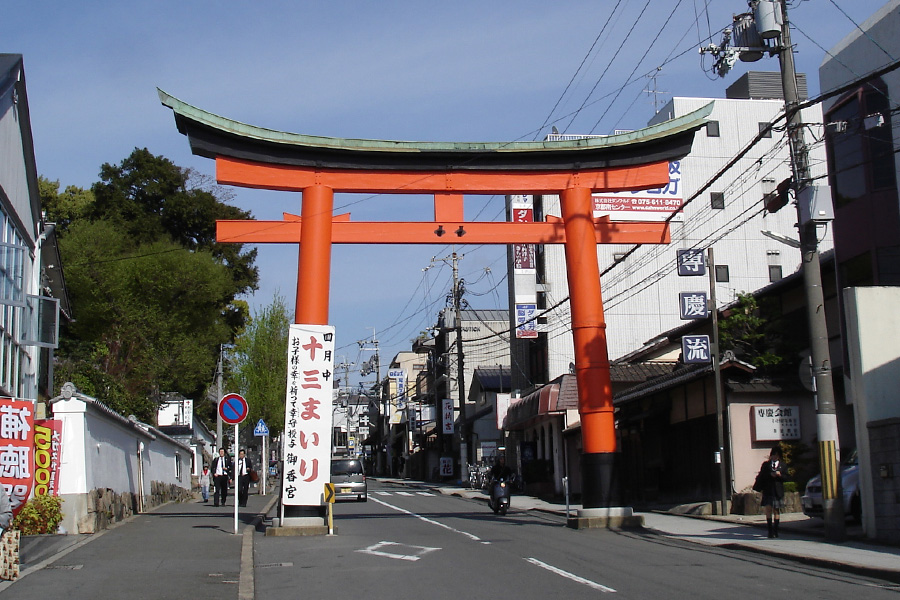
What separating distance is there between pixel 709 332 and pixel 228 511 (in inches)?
660

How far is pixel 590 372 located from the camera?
18797 millimetres

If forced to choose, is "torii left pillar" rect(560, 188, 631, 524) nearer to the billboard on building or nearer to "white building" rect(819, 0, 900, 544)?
"white building" rect(819, 0, 900, 544)

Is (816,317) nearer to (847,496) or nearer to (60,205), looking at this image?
(847,496)

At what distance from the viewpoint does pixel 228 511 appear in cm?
2620

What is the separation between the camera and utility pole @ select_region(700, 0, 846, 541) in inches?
576

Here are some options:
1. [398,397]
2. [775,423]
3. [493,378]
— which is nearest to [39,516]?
[775,423]

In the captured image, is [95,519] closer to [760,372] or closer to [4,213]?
[4,213]

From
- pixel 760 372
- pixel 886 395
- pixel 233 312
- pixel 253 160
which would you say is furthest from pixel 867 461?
pixel 233 312

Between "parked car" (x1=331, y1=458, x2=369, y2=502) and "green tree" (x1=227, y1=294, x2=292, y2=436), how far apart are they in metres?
12.4

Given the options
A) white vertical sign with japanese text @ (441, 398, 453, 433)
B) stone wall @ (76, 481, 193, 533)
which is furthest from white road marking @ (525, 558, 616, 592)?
white vertical sign with japanese text @ (441, 398, 453, 433)

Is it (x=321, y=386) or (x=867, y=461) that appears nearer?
(x=867, y=461)

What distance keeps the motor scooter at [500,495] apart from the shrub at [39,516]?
11.3 meters

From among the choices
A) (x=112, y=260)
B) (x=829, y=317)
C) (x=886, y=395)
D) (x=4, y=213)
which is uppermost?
(x=112, y=260)

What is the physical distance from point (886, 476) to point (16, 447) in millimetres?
13386
